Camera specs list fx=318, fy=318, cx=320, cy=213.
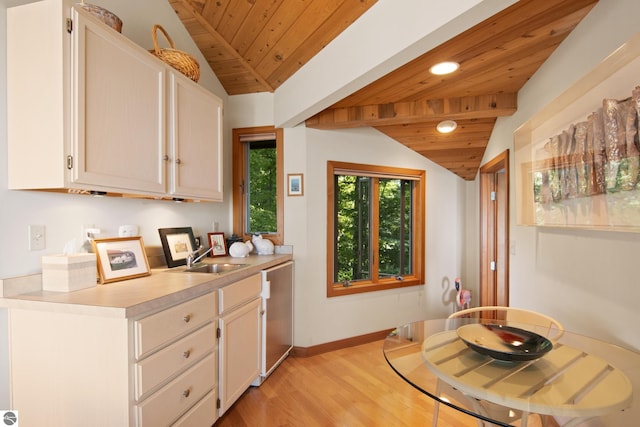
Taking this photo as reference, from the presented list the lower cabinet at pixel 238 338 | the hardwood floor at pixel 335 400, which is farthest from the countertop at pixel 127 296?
the hardwood floor at pixel 335 400

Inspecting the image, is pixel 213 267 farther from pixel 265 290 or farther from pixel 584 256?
pixel 584 256

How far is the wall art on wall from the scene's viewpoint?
3.79 ft

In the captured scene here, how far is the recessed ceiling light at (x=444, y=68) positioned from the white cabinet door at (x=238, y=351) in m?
2.03

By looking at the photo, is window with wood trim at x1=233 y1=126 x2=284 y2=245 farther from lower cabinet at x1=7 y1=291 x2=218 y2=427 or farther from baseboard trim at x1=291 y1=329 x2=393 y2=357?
lower cabinet at x1=7 y1=291 x2=218 y2=427

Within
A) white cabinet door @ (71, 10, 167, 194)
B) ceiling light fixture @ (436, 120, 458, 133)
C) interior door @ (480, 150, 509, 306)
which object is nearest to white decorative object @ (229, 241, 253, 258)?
white cabinet door @ (71, 10, 167, 194)

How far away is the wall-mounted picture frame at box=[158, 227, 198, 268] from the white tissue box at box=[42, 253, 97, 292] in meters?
0.72

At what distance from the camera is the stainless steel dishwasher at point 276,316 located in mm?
2451

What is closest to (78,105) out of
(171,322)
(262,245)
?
(171,322)

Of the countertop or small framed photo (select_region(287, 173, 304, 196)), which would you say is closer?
the countertop

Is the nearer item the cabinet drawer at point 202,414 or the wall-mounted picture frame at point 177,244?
the cabinet drawer at point 202,414

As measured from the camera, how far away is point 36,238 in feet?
5.00

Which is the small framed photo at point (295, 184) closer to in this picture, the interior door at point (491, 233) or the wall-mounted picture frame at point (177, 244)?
the wall-mounted picture frame at point (177, 244)

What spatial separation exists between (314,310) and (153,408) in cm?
186

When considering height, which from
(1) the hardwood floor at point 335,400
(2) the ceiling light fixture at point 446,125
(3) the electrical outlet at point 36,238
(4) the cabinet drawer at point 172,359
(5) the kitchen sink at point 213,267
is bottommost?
(1) the hardwood floor at point 335,400
